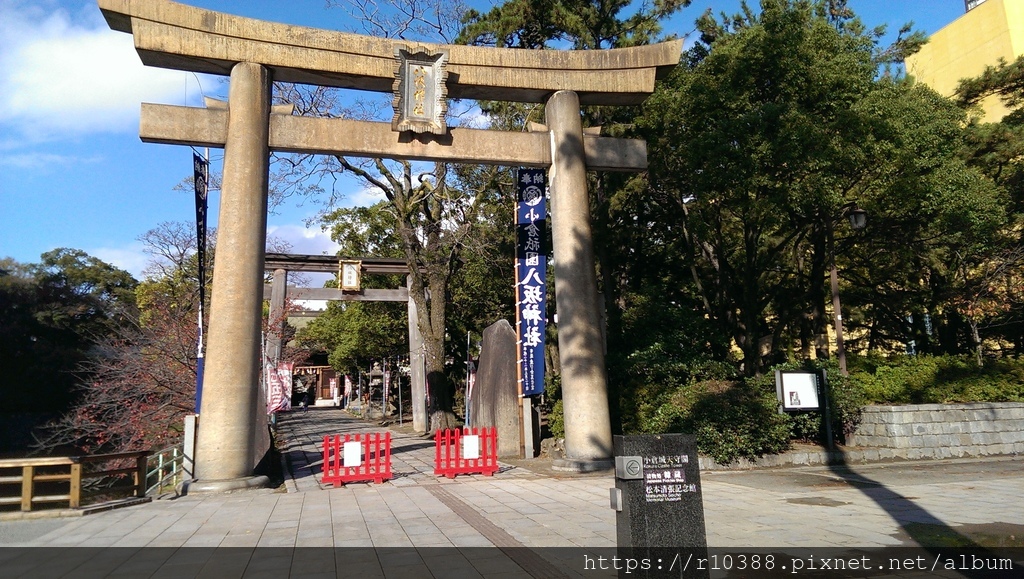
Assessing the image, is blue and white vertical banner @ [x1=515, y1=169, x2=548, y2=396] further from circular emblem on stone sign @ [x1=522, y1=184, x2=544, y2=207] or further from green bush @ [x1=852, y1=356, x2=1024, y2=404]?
green bush @ [x1=852, y1=356, x2=1024, y2=404]

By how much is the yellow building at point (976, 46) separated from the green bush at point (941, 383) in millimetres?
13506

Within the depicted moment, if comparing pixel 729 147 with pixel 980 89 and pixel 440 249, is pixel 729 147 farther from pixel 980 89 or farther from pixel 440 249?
pixel 980 89

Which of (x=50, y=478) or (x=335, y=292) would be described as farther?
(x=335, y=292)

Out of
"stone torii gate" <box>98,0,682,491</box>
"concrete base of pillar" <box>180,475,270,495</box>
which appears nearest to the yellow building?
"stone torii gate" <box>98,0,682,491</box>

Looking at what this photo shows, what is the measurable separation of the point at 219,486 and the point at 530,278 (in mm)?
6930

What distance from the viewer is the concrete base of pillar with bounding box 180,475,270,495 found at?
415 inches

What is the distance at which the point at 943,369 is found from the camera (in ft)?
50.0

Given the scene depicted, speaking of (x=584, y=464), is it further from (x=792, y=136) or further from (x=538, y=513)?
(x=792, y=136)

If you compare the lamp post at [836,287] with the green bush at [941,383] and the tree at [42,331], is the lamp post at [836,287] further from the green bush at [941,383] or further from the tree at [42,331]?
the tree at [42,331]

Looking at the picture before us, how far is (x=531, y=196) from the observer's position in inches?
556

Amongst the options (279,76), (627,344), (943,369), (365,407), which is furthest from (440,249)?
(365,407)

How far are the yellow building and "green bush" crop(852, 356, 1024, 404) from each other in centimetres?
1351

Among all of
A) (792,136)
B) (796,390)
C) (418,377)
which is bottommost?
(796,390)

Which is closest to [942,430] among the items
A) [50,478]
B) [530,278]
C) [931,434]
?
[931,434]
